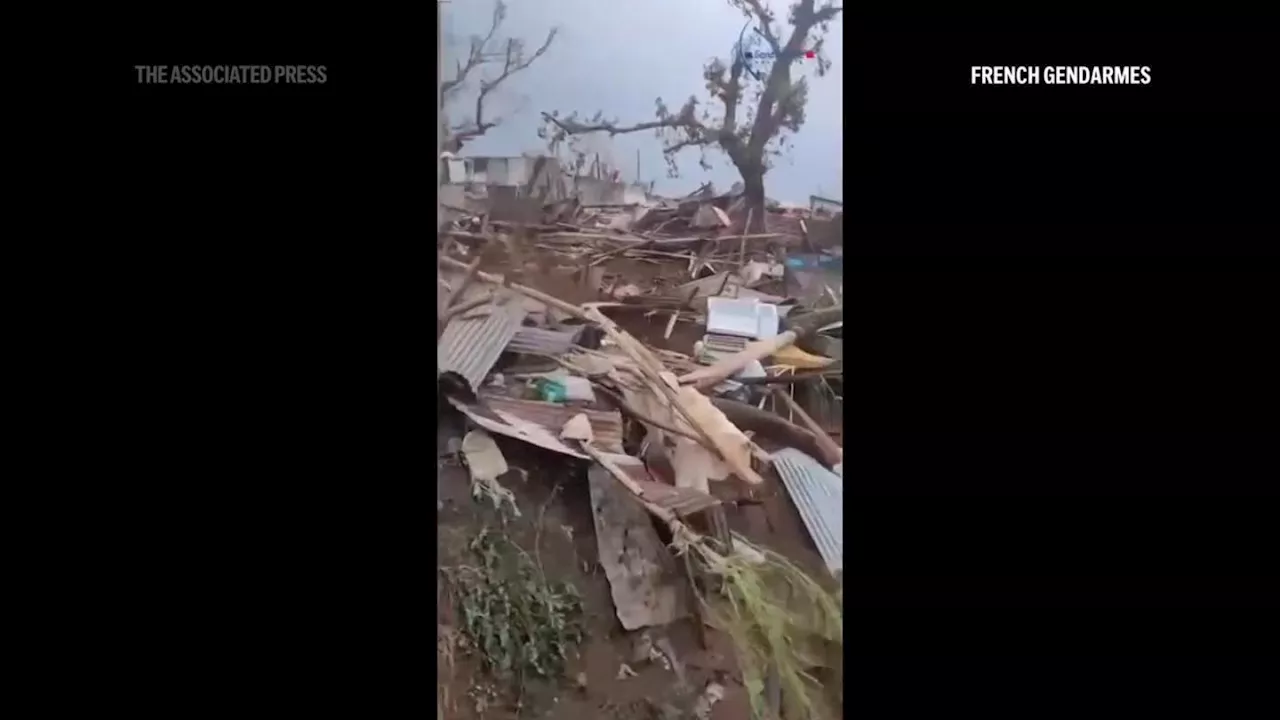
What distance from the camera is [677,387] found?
1.75m

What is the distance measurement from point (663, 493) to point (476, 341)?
1.34 feet

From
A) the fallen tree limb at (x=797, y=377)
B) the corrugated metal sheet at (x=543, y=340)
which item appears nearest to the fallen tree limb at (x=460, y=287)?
the corrugated metal sheet at (x=543, y=340)

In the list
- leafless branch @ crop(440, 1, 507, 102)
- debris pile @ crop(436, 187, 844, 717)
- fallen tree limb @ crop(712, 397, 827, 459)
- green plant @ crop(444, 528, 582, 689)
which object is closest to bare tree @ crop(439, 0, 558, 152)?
leafless branch @ crop(440, 1, 507, 102)

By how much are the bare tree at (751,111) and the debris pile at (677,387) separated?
0.09 metres

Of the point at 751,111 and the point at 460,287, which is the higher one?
the point at 751,111

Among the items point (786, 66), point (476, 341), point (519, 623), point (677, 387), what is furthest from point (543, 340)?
point (786, 66)

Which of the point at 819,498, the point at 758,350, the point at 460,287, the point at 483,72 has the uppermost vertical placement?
the point at 483,72

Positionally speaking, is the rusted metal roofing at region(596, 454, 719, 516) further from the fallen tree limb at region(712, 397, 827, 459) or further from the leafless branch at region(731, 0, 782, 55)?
the leafless branch at region(731, 0, 782, 55)

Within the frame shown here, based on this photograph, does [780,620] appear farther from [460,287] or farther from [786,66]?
[786,66]

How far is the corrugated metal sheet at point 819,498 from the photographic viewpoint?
68.5 inches

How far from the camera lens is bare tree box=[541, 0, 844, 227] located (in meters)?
1.74

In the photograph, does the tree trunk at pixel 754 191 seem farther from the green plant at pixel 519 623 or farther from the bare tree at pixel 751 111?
the green plant at pixel 519 623
